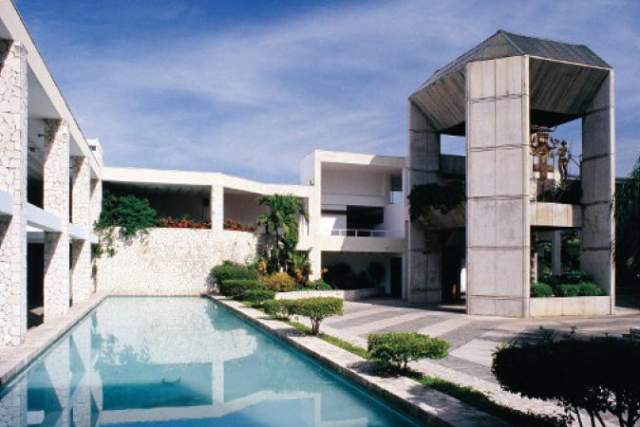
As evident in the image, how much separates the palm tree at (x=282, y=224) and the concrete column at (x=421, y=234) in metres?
6.10

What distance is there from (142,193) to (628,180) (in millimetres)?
24697

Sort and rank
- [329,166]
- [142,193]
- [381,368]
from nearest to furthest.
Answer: [381,368], [329,166], [142,193]

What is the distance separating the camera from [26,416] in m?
7.39

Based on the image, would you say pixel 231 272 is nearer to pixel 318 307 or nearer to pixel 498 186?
pixel 498 186

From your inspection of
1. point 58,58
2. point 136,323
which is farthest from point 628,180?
point 58,58

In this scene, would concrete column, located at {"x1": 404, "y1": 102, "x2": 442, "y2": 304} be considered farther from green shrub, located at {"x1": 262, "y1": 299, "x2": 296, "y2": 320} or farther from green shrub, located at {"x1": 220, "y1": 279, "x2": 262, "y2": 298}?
green shrub, located at {"x1": 262, "y1": 299, "x2": 296, "y2": 320}

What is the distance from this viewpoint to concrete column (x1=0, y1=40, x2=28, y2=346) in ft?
35.8

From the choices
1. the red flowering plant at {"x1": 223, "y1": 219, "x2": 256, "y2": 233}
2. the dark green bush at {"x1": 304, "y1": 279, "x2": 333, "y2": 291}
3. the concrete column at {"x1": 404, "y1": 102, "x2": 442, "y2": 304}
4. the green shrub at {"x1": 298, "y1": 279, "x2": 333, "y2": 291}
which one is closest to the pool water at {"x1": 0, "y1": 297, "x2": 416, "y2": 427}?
the concrete column at {"x1": 404, "y1": 102, "x2": 442, "y2": 304}

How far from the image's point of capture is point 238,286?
924 inches

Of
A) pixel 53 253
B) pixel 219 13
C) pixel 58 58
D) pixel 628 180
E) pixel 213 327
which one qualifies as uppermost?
pixel 219 13

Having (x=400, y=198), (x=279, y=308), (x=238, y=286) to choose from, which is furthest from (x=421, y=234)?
(x=279, y=308)

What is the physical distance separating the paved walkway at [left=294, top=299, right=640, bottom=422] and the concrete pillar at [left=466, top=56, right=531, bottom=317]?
1.05m

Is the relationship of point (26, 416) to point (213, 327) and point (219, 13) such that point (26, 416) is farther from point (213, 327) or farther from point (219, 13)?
point (219, 13)

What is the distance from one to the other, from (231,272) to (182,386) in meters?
16.1
